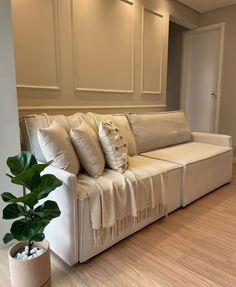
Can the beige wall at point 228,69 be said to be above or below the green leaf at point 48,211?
above

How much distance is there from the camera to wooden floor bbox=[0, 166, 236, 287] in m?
1.38

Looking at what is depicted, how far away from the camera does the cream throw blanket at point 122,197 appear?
1519mm

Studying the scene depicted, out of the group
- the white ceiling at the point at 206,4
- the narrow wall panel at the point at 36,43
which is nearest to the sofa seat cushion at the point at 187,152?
the narrow wall panel at the point at 36,43

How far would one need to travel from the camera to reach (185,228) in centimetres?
196

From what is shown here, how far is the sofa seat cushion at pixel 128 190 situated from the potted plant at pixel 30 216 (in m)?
Result: 0.28

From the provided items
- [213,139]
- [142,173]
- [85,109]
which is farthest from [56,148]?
[213,139]

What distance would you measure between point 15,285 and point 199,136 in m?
2.84

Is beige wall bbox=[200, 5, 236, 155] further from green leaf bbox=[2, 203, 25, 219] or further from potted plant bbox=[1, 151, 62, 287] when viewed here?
green leaf bbox=[2, 203, 25, 219]

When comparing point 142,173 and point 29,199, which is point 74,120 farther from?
point 29,199

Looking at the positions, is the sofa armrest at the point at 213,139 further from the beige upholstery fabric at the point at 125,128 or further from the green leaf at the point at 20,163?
the green leaf at the point at 20,163

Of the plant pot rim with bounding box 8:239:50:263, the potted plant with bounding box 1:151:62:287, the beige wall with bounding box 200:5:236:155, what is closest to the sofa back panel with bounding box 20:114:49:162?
the potted plant with bounding box 1:151:62:287

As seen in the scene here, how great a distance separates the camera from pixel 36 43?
2.20 m

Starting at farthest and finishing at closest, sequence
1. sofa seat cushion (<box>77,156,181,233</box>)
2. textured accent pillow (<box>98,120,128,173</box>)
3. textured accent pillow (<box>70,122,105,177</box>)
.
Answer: textured accent pillow (<box>98,120,128,173</box>)
textured accent pillow (<box>70,122,105,177</box>)
sofa seat cushion (<box>77,156,181,233</box>)

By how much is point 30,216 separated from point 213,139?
8.68 feet
